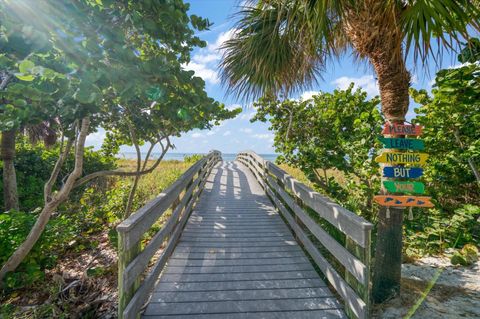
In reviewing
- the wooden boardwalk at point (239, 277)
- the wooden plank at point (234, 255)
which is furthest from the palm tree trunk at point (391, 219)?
the wooden plank at point (234, 255)

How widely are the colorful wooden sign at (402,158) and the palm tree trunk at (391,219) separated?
43cm

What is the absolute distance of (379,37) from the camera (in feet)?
9.34

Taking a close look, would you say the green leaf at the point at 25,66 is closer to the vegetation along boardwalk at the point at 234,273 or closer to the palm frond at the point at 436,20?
the vegetation along boardwalk at the point at 234,273

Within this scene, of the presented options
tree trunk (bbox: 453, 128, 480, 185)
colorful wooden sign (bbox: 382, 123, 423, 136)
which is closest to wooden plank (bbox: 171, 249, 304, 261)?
colorful wooden sign (bbox: 382, 123, 423, 136)

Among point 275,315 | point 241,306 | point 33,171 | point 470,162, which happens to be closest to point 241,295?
point 241,306

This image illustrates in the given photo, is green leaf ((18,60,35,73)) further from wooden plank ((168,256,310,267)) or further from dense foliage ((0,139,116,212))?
dense foliage ((0,139,116,212))

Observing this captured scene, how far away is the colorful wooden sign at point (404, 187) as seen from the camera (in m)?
2.71

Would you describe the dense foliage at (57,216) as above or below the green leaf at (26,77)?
below

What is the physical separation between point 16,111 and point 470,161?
663 centimetres

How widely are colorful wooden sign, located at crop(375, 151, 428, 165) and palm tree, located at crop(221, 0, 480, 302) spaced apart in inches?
17.4

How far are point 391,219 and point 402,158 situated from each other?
28.8 inches

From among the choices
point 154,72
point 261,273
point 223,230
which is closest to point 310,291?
point 261,273

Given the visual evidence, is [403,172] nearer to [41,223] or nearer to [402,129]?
[402,129]

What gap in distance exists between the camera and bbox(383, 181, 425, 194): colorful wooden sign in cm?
271
